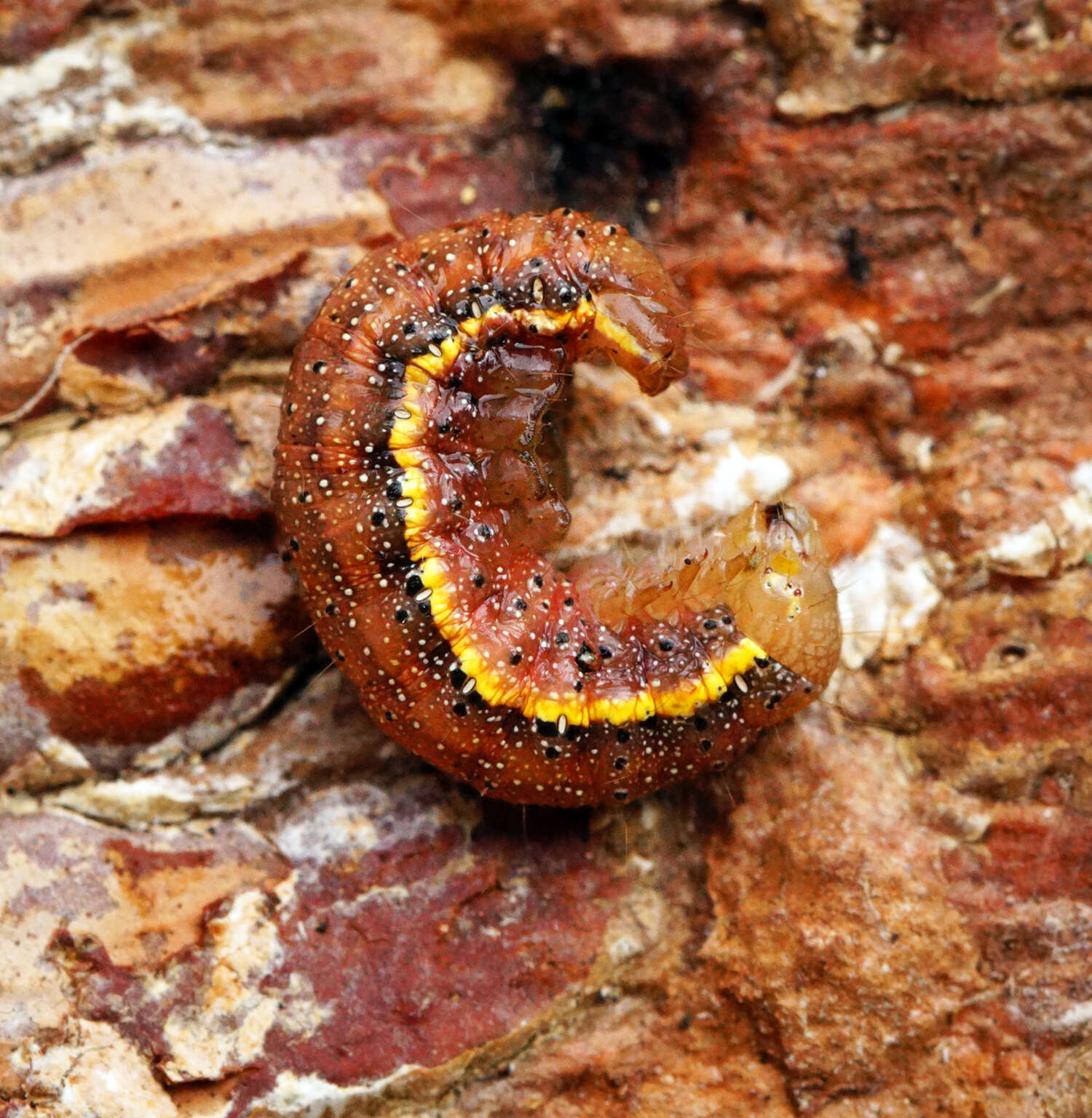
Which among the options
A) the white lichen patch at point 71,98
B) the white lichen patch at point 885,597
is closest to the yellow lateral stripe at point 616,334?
the white lichen patch at point 885,597

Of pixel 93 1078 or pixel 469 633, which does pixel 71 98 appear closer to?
pixel 469 633

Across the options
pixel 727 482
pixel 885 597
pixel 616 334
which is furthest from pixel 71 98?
pixel 885 597

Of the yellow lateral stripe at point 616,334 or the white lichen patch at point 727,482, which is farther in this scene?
the white lichen patch at point 727,482

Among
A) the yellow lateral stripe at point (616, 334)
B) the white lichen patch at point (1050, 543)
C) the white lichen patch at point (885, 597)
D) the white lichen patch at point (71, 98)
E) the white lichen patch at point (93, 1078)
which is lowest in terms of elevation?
the white lichen patch at point (93, 1078)

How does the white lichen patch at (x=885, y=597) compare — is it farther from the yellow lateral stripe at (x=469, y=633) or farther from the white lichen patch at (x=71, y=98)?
the white lichen patch at (x=71, y=98)

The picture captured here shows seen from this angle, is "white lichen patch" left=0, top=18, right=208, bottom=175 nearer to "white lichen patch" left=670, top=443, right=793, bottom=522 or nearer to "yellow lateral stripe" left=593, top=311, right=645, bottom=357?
"yellow lateral stripe" left=593, top=311, right=645, bottom=357

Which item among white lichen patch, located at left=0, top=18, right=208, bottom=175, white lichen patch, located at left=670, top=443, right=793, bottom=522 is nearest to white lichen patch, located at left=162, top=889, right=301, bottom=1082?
white lichen patch, located at left=670, top=443, right=793, bottom=522
